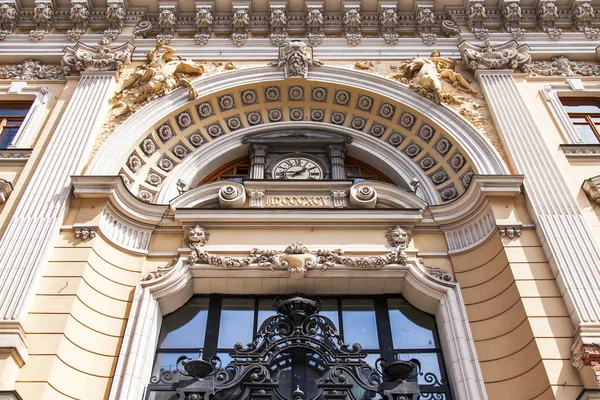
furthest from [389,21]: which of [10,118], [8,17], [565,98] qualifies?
[8,17]

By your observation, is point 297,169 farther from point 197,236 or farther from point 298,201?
point 197,236

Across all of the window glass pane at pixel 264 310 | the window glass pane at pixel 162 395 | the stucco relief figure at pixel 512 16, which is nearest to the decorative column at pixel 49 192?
the window glass pane at pixel 162 395

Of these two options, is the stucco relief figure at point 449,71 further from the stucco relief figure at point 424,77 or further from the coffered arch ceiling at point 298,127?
the coffered arch ceiling at point 298,127

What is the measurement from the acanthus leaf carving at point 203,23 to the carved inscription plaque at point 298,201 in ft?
17.6

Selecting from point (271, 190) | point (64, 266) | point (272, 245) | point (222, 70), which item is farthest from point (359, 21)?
point (64, 266)

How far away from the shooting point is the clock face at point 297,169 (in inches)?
508

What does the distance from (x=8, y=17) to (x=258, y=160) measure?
7940 millimetres

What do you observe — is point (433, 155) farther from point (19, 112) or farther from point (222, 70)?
point (19, 112)

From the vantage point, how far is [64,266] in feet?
31.7

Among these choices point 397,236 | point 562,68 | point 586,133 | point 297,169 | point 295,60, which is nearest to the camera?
point 397,236

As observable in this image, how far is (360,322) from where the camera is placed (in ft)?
33.9

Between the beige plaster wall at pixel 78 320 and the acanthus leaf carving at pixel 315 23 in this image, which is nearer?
the beige plaster wall at pixel 78 320

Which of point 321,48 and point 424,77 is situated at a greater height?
point 321,48

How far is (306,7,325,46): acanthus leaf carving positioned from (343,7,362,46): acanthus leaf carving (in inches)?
25.1
